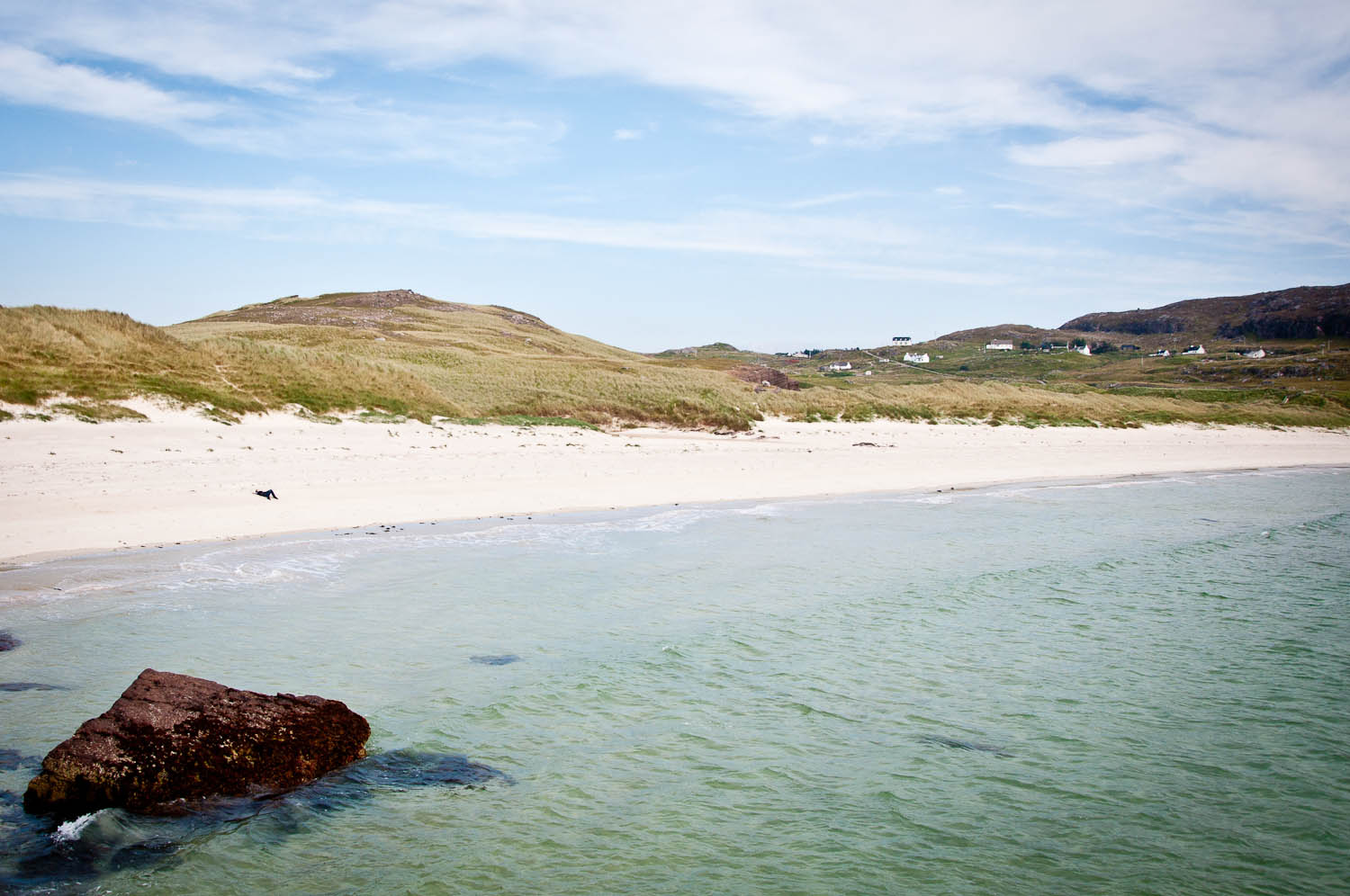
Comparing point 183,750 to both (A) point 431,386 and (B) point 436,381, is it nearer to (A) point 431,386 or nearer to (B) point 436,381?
(A) point 431,386

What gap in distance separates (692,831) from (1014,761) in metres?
2.33

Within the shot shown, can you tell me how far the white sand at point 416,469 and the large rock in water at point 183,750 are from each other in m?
6.74

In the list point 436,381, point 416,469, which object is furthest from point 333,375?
point 416,469

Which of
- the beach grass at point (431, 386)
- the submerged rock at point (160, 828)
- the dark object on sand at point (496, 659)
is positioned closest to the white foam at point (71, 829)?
the submerged rock at point (160, 828)

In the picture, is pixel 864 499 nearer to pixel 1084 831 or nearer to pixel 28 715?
pixel 1084 831

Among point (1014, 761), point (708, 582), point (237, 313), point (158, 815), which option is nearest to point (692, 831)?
point (1014, 761)

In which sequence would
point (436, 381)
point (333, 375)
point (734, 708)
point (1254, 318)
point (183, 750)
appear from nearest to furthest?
point (183, 750) < point (734, 708) < point (333, 375) < point (436, 381) < point (1254, 318)

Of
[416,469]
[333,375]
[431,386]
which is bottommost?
[416,469]

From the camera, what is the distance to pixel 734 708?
6.66m

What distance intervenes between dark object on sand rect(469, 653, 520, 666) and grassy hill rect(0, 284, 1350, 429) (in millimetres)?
16231

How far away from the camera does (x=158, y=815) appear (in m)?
4.58

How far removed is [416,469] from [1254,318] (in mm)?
169634

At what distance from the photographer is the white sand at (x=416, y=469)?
12.6 meters

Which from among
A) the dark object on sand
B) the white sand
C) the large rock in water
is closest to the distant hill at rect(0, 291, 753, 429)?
the white sand
